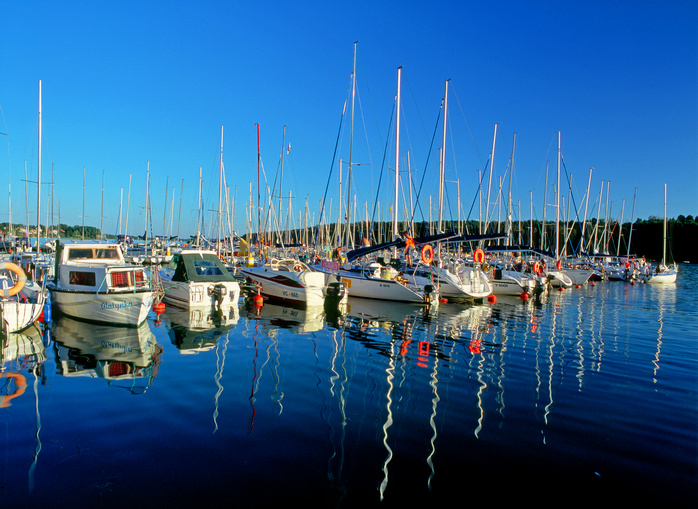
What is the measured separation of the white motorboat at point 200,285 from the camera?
20594 mm

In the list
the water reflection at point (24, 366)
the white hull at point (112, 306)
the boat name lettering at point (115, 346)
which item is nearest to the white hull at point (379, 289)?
the white hull at point (112, 306)

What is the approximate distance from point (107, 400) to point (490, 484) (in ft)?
22.5

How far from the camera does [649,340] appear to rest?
15305mm

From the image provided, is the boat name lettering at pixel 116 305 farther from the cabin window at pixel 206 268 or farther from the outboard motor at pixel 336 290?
the outboard motor at pixel 336 290

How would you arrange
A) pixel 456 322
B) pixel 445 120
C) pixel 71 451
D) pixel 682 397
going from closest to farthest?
pixel 71 451 → pixel 682 397 → pixel 456 322 → pixel 445 120

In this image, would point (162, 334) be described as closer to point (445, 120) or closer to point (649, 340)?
point (649, 340)

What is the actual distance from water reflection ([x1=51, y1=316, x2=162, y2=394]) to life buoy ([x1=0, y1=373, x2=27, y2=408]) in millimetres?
744

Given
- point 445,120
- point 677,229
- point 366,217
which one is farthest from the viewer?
point 677,229

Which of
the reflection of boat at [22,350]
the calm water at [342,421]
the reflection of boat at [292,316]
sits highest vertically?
the calm water at [342,421]

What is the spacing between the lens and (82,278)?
53.7ft

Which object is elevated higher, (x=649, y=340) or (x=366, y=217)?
(x=366, y=217)

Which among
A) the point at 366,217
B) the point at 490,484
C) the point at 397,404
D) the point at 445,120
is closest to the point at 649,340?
the point at 397,404

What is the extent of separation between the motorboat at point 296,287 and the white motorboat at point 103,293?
26.0 feet

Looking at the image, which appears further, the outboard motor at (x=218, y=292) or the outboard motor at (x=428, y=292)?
the outboard motor at (x=428, y=292)
